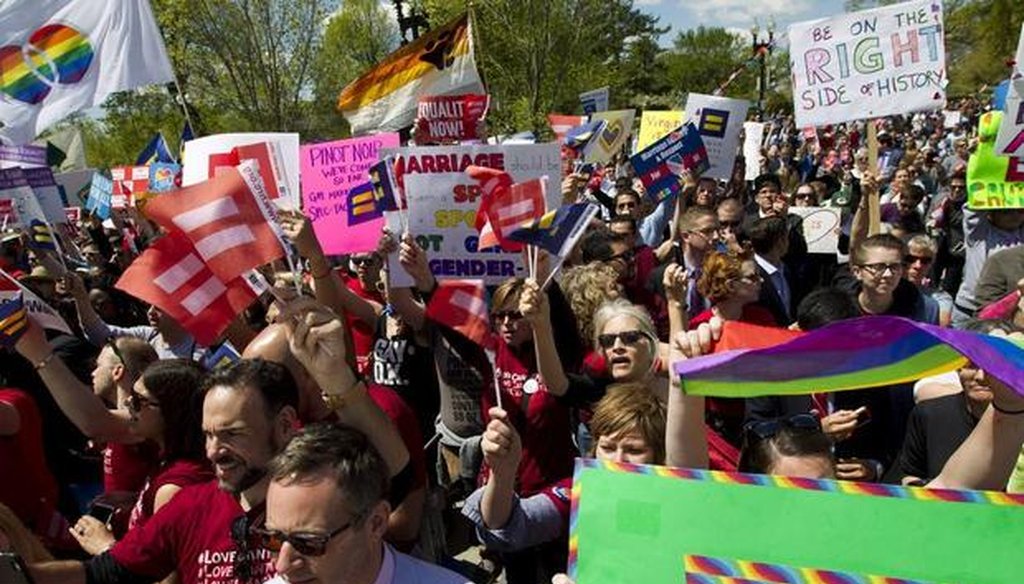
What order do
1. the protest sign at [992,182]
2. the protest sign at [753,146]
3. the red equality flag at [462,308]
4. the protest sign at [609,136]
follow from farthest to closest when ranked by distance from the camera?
the protest sign at [753,146], the protest sign at [609,136], the protest sign at [992,182], the red equality flag at [462,308]

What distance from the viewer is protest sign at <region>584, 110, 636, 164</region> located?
1071cm

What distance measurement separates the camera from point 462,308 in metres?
3.73

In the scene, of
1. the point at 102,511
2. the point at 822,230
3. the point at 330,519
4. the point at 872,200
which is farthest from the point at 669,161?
the point at 330,519

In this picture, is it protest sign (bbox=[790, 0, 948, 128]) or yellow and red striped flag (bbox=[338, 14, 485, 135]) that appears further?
protest sign (bbox=[790, 0, 948, 128])

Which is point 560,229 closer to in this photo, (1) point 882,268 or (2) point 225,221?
(2) point 225,221

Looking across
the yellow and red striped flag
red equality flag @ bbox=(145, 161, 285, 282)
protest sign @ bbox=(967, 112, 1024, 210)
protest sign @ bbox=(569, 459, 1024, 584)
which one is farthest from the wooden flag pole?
protest sign @ bbox=(569, 459, 1024, 584)

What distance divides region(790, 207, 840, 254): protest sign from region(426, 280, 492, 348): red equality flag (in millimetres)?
4788

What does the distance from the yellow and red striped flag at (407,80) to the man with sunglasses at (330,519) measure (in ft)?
13.7

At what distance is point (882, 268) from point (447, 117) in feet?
10.1

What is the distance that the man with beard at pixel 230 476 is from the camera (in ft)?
8.41

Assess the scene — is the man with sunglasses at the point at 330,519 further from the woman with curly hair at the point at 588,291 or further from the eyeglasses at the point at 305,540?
the woman with curly hair at the point at 588,291

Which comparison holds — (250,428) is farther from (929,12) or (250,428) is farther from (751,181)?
(751,181)

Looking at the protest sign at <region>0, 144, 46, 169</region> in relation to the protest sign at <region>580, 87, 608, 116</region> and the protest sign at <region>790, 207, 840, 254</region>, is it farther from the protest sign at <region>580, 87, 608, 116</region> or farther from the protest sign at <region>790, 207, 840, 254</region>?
the protest sign at <region>580, 87, 608, 116</region>

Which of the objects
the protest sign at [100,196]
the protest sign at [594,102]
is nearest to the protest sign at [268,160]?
the protest sign at [100,196]
